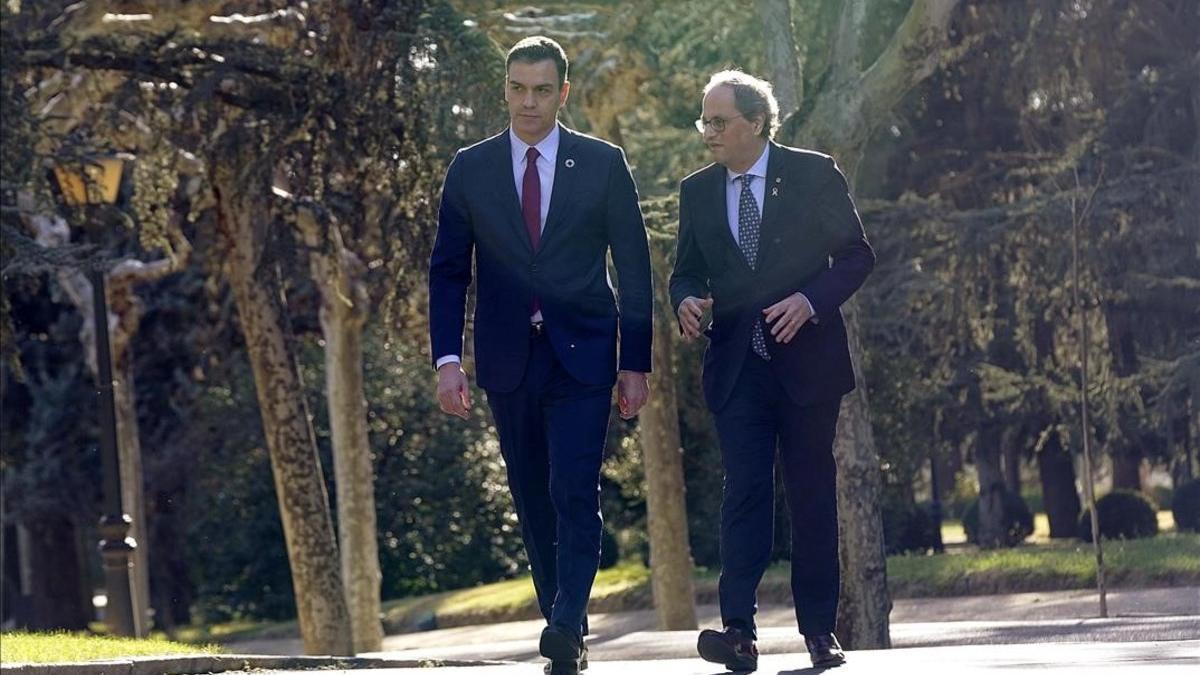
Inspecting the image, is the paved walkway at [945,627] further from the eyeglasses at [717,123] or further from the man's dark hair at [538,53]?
the man's dark hair at [538,53]

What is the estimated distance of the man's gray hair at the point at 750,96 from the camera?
792cm

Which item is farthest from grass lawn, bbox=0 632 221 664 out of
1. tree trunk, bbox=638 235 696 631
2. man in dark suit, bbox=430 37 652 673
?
tree trunk, bbox=638 235 696 631

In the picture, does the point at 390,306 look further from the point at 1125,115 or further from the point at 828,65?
the point at 1125,115

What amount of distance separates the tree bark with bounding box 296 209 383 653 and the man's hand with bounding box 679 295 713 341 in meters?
16.8

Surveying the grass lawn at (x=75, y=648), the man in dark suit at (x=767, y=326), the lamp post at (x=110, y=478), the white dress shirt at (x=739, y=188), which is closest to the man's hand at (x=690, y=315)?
the man in dark suit at (x=767, y=326)

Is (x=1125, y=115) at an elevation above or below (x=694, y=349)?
above

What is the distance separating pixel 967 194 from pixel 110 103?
588 inches

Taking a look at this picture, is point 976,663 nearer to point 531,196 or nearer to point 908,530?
point 531,196

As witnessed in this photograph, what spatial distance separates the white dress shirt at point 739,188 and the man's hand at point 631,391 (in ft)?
2.49

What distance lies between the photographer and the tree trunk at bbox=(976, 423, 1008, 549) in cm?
3638

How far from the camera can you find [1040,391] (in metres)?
31.2

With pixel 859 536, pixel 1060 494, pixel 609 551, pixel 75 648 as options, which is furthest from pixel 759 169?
pixel 1060 494

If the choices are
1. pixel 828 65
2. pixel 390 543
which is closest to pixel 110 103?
pixel 828 65

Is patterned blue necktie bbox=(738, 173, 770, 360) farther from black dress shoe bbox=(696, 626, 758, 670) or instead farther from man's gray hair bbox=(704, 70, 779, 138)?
black dress shoe bbox=(696, 626, 758, 670)
